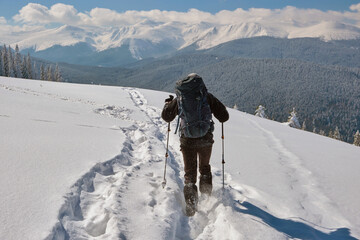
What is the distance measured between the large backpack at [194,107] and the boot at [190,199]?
0.94m

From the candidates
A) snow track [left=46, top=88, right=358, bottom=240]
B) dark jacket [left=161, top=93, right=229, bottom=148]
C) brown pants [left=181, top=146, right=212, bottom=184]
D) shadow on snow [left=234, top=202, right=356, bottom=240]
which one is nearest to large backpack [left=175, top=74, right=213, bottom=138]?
dark jacket [left=161, top=93, right=229, bottom=148]

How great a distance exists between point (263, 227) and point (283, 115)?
205961 mm

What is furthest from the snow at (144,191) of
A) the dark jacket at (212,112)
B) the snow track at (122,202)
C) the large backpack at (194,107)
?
the large backpack at (194,107)

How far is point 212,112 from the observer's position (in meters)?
4.91

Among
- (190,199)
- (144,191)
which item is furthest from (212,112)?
(144,191)

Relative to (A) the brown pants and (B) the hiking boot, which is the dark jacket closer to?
(A) the brown pants

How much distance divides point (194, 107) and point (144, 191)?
188cm

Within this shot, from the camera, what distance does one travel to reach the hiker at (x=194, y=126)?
440cm

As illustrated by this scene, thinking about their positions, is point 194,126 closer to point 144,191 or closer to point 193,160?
point 193,160

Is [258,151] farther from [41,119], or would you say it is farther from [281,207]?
[41,119]

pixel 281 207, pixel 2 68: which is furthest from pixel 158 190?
pixel 2 68

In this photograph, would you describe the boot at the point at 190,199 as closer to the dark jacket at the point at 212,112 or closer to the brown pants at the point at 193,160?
the brown pants at the point at 193,160

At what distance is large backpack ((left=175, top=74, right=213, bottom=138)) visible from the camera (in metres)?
4.41

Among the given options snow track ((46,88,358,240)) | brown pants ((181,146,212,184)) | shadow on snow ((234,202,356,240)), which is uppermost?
brown pants ((181,146,212,184))
